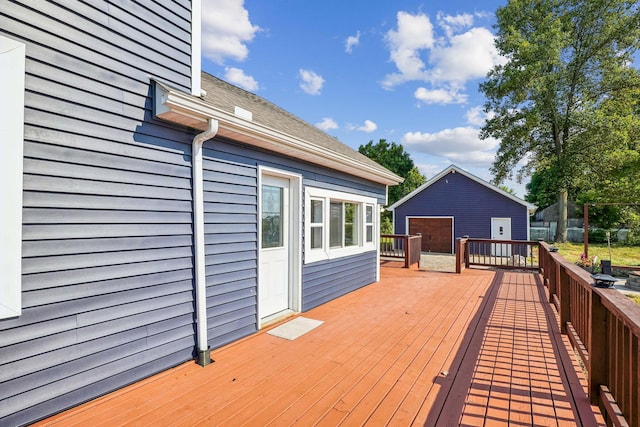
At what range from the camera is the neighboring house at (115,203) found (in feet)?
6.71

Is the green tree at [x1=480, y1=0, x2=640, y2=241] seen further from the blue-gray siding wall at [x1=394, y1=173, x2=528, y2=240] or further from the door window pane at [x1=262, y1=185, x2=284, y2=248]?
the door window pane at [x1=262, y1=185, x2=284, y2=248]

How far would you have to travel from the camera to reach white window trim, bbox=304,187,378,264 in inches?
187

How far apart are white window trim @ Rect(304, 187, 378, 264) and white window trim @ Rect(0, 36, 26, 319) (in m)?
3.16

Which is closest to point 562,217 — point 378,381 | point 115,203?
point 378,381

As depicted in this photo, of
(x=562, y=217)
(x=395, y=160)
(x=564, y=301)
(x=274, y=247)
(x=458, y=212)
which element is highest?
(x=395, y=160)

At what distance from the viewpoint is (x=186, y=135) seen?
3051mm

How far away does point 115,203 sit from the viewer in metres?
2.53

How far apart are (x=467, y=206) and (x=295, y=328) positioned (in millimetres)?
15106

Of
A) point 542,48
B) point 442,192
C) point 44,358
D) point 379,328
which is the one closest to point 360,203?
point 379,328

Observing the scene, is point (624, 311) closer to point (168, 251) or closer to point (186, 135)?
point (168, 251)

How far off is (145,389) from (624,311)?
3320mm

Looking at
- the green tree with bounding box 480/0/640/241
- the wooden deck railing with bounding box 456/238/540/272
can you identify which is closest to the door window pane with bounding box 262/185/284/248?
the wooden deck railing with bounding box 456/238/540/272

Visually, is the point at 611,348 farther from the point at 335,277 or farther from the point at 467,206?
the point at 467,206

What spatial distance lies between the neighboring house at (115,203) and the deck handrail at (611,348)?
123 inches
